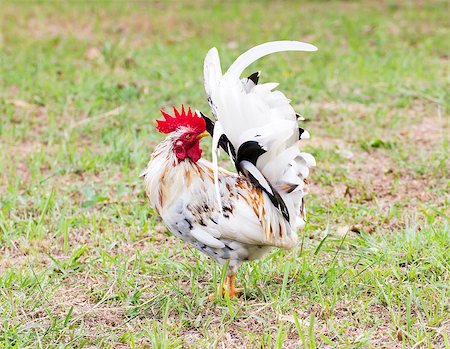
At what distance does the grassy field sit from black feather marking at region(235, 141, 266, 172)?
2.02 feet

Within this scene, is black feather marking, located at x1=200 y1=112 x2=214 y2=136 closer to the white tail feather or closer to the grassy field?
the white tail feather

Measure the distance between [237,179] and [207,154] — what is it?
2.00 metres

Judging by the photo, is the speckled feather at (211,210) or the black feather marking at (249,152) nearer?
the black feather marking at (249,152)

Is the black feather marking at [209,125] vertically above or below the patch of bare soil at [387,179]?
above

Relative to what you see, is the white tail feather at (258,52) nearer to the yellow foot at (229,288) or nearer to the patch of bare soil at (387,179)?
the yellow foot at (229,288)

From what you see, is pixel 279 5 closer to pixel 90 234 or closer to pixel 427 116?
pixel 427 116

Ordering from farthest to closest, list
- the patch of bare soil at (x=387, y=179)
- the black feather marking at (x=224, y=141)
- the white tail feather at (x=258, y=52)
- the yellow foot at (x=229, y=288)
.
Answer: the patch of bare soil at (x=387, y=179) → the yellow foot at (x=229, y=288) → the black feather marking at (x=224, y=141) → the white tail feather at (x=258, y=52)

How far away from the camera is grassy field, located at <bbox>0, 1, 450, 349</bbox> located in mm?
3385

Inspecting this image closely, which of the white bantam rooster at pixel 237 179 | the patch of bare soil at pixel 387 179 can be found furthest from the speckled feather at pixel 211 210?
the patch of bare soil at pixel 387 179

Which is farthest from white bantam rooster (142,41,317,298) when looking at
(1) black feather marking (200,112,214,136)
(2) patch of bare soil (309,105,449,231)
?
(2) patch of bare soil (309,105,449,231)

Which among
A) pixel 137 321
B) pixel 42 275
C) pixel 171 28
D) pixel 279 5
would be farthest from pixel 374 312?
pixel 279 5

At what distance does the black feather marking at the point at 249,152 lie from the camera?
3.22 metres

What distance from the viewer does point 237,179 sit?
11.4 ft

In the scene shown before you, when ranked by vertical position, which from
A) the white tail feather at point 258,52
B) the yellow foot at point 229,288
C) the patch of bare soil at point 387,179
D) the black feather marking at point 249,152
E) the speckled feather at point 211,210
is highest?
the white tail feather at point 258,52
